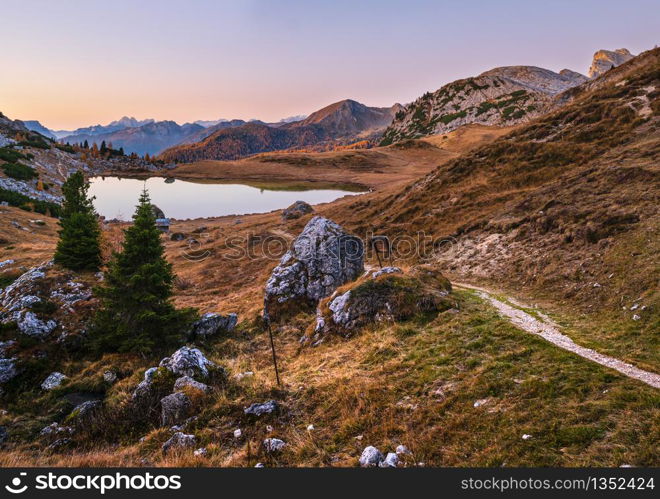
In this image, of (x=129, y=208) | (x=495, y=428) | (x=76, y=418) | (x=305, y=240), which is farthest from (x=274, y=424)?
(x=129, y=208)

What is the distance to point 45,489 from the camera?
6230 millimetres

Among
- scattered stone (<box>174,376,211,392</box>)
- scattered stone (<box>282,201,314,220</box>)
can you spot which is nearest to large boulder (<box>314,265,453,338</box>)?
scattered stone (<box>174,376,211,392</box>)

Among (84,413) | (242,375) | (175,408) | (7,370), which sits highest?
(175,408)

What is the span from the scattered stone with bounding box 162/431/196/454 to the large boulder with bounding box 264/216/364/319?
1225 centimetres

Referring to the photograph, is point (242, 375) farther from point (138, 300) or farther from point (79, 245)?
point (79, 245)

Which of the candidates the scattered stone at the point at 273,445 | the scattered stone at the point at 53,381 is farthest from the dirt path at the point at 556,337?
the scattered stone at the point at 53,381

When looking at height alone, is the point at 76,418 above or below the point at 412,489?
below

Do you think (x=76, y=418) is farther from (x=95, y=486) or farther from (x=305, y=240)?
(x=305, y=240)

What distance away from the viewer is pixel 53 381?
1456 cm

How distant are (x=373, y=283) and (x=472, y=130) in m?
198

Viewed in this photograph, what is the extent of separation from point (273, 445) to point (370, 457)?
2.59 m

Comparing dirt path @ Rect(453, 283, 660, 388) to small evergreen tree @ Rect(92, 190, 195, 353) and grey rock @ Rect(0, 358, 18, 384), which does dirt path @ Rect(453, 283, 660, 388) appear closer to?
small evergreen tree @ Rect(92, 190, 195, 353)

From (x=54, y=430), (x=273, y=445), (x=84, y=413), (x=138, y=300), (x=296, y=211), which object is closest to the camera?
(x=273, y=445)

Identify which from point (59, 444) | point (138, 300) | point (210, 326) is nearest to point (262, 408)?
point (59, 444)
